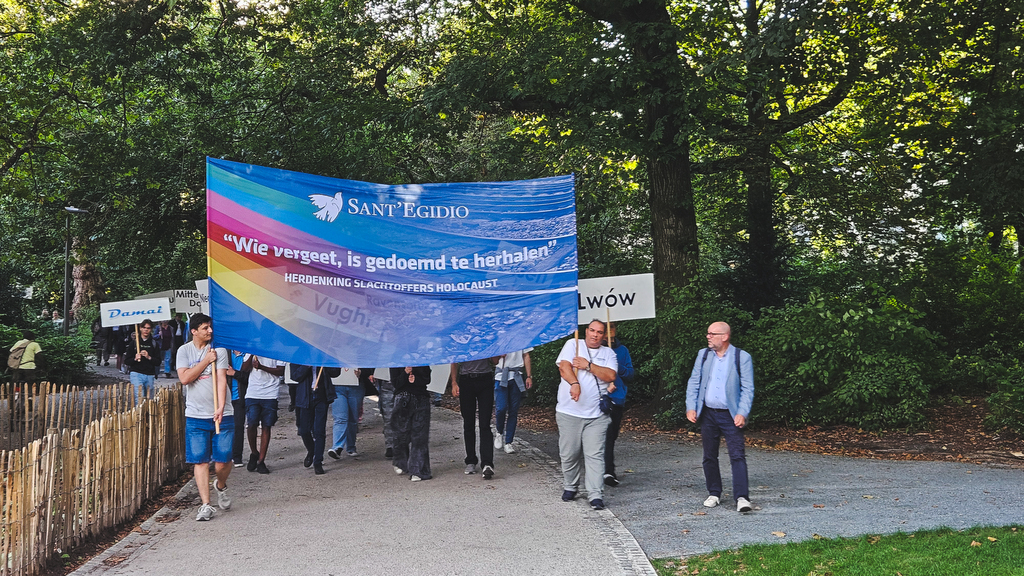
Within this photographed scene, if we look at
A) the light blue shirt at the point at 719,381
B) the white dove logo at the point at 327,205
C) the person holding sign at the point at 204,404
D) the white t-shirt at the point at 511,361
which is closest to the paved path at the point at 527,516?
the person holding sign at the point at 204,404

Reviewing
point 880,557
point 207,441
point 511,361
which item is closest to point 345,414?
point 511,361

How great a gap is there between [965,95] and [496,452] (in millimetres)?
9240

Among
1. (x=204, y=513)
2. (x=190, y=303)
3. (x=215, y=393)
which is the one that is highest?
(x=190, y=303)

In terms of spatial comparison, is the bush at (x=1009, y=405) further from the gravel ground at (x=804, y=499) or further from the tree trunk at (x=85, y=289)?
the tree trunk at (x=85, y=289)

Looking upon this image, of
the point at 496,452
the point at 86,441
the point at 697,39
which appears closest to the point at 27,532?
the point at 86,441

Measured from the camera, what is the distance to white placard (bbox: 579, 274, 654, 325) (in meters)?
10.0

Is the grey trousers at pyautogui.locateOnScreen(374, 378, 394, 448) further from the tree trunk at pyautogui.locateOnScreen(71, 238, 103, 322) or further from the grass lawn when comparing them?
the tree trunk at pyautogui.locateOnScreen(71, 238, 103, 322)

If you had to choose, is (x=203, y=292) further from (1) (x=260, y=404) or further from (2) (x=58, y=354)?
(2) (x=58, y=354)

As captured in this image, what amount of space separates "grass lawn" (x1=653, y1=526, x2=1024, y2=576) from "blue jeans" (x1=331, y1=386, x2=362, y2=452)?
19.2 feet

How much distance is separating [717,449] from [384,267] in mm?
3631

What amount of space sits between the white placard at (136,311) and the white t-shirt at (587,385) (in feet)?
30.4

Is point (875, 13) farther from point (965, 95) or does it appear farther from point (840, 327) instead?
point (840, 327)

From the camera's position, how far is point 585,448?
27.1 feet

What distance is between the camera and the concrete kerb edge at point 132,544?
637cm
